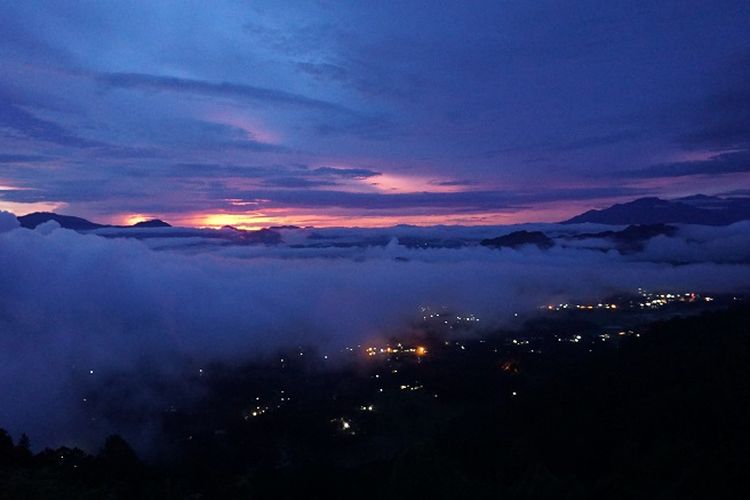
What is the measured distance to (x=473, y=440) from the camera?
110 ft

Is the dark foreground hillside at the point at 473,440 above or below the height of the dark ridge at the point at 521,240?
below

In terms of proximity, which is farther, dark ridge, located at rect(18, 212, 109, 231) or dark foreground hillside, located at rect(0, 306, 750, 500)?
dark ridge, located at rect(18, 212, 109, 231)

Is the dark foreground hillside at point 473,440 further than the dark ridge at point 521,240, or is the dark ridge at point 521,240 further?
the dark ridge at point 521,240

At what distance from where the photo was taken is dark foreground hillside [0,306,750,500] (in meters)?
19.5

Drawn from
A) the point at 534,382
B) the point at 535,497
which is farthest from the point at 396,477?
the point at 534,382

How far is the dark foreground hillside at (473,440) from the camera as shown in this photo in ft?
63.9

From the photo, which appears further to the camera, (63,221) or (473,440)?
(63,221)

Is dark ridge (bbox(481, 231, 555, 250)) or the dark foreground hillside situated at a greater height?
dark ridge (bbox(481, 231, 555, 250))

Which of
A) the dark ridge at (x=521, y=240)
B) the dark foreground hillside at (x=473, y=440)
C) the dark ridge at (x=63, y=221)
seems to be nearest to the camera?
the dark foreground hillside at (x=473, y=440)

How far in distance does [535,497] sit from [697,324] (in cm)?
5212

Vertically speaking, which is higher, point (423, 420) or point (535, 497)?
point (535, 497)

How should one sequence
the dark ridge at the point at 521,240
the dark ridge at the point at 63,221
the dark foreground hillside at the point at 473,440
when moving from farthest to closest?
the dark ridge at the point at 521,240 → the dark ridge at the point at 63,221 → the dark foreground hillside at the point at 473,440

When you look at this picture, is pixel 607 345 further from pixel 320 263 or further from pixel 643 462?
pixel 320 263

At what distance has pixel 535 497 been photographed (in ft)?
56.5
